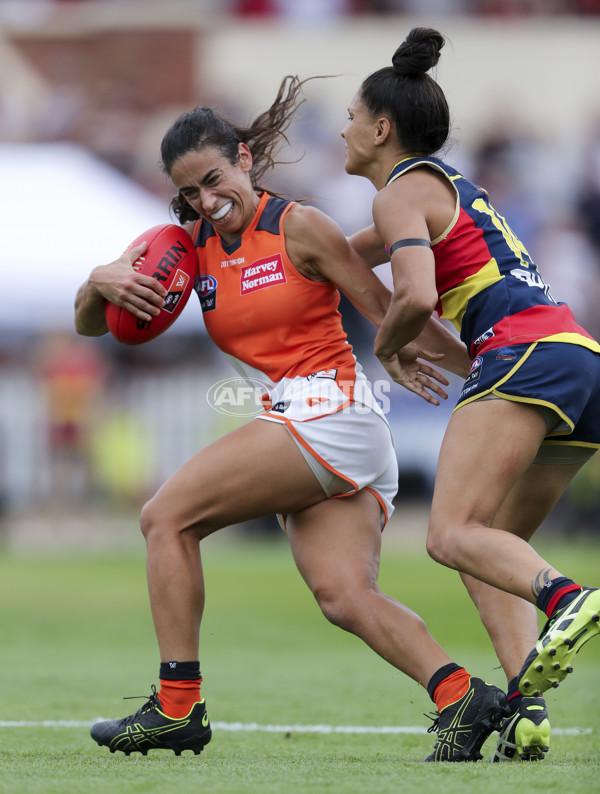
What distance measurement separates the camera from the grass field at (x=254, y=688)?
3736mm

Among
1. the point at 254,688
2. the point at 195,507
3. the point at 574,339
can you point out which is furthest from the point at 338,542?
the point at 254,688

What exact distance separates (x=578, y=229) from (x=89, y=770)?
13773 mm

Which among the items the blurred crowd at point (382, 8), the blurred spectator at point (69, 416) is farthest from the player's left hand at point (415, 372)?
the blurred crowd at point (382, 8)

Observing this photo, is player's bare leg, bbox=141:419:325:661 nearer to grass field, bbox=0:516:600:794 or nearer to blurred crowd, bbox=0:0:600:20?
grass field, bbox=0:516:600:794

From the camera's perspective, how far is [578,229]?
1664 cm

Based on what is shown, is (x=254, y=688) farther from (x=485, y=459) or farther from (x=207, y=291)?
(x=485, y=459)

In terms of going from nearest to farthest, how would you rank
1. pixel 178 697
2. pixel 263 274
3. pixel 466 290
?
pixel 466 290
pixel 178 697
pixel 263 274

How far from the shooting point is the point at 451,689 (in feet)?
14.1

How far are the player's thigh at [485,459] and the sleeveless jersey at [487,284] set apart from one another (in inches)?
9.4

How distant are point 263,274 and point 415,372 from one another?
64 centimetres

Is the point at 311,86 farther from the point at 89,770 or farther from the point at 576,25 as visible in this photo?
the point at 89,770

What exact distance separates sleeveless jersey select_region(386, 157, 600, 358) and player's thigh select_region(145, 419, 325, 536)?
2.39ft

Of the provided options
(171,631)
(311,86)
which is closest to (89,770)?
(171,631)

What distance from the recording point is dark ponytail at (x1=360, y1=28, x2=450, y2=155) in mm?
4461
